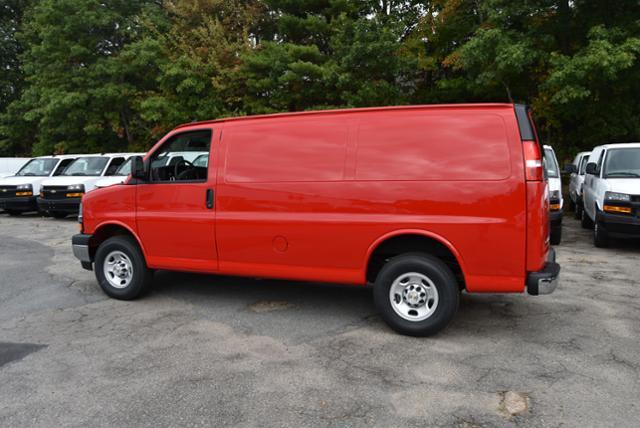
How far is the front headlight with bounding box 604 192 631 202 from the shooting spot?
28.0 feet

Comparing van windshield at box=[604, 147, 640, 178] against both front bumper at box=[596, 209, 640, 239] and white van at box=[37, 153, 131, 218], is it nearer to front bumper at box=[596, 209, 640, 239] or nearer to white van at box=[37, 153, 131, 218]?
front bumper at box=[596, 209, 640, 239]

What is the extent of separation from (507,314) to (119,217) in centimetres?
447

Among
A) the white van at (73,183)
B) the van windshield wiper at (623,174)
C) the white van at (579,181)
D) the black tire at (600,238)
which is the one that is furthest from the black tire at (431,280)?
the white van at (73,183)

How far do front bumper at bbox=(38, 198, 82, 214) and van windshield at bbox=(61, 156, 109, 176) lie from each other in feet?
3.70

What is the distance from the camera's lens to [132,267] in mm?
6020

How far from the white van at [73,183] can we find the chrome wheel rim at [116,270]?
8612mm

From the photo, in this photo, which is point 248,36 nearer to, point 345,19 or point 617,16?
point 345,19

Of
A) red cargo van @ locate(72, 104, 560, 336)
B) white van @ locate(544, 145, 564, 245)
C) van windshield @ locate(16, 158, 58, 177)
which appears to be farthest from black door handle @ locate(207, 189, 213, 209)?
van windshield @ locate(16, 158, 58, 177)

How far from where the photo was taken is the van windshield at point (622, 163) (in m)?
9.38

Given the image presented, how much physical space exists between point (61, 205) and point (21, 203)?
2.26 metres

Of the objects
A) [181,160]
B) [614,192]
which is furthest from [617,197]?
[181,160]

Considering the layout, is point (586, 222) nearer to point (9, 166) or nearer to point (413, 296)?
point (413, 296)

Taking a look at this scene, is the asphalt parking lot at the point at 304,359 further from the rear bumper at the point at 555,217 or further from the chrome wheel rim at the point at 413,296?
the rear bumper at the point at 555,217

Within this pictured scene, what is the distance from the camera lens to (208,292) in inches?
252
